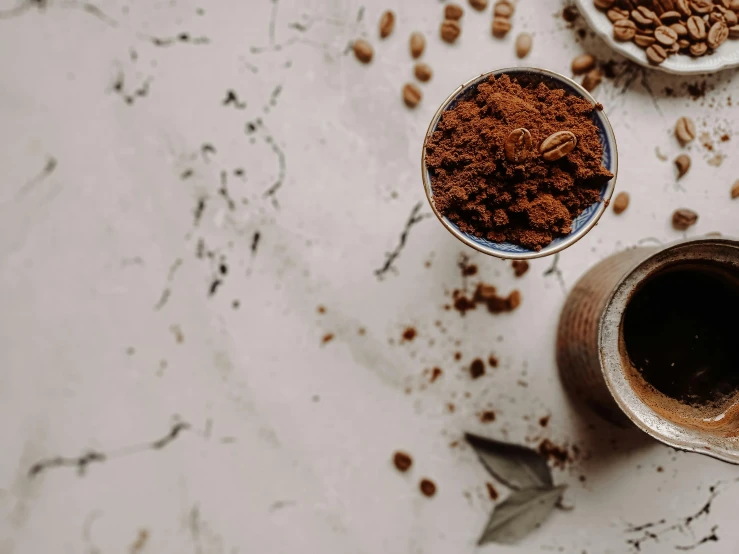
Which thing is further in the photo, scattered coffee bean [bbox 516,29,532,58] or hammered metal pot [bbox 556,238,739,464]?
scattered coffee bean [bbox 516,29,532,58]

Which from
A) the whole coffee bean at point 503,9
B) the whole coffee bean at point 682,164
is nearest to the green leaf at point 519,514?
the whole coffee bean at point 682,164

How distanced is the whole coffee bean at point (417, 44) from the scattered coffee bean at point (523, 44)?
0.44 feet

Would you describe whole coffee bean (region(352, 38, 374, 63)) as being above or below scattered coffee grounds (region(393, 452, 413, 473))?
above

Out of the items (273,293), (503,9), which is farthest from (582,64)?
(273,293)

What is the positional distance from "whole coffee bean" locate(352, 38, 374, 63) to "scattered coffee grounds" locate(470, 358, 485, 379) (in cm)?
46

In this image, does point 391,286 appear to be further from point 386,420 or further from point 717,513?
point 717,513

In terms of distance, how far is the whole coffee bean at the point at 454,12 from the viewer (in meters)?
0.87

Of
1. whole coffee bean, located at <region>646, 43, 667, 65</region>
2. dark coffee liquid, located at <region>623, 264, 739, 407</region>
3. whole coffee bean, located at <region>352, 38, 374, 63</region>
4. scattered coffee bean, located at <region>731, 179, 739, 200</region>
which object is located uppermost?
whole coffee bean, located at <region>646, 43, 667, 65</region>

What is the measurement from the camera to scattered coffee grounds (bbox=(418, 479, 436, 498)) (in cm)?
90

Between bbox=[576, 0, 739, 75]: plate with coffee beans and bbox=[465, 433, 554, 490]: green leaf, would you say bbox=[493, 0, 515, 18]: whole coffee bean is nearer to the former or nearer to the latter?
bbox=[576, 0, 739, 75]: plate with coffee beans

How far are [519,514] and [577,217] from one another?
1.47 ft

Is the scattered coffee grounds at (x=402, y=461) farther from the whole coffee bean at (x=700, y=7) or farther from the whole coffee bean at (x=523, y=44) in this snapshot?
the whole coffee bean at (x=700, y=7)

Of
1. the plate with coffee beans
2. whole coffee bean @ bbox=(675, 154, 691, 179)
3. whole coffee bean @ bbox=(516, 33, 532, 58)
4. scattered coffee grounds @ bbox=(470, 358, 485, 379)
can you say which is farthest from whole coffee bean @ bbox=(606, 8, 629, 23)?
scattered coffee grounds @ bbox=(470, 358, 485, 379)

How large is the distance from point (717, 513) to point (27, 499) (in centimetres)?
102
